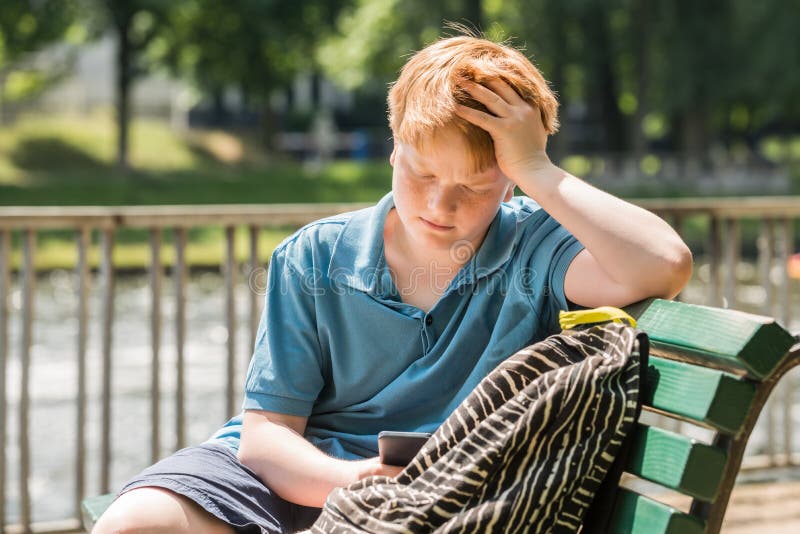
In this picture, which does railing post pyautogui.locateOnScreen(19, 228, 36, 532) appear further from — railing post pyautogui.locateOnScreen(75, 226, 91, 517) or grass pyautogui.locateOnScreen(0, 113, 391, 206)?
grass pyautogui.locateOnScreen(0, 113, 391, 206)

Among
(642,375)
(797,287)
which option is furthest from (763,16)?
(642,375)

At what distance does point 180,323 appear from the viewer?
4.01 meters

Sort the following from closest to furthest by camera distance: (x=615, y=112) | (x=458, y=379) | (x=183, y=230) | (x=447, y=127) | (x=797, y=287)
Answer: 1. (x=447, y=127)
2. (x=458, y=379)
3. (x=183, y=230)
4. (x=797, y=287)
5. (x=615, y=112)

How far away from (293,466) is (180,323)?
2228 millimetres

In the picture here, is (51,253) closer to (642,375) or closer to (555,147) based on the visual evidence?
A: (555,147)

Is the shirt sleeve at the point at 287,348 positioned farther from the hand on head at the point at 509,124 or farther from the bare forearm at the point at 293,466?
the hand on head at the point at 509,124

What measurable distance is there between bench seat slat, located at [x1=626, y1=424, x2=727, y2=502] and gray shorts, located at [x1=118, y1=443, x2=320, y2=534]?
2.21ft

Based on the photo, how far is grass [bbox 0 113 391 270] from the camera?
19.3 meters

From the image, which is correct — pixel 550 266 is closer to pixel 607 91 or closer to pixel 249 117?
pixel 607 91

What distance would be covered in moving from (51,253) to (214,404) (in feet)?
34.1

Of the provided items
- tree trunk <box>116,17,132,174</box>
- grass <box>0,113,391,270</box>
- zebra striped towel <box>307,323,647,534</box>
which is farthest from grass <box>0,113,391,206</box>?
zebra striped towel <box>307,323,647,534</box>

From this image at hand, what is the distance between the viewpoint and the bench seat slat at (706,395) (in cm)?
150

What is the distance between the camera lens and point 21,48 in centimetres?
2909

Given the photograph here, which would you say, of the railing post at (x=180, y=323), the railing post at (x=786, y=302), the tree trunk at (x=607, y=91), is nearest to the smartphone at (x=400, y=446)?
the railing post at (x=180, y=323)
